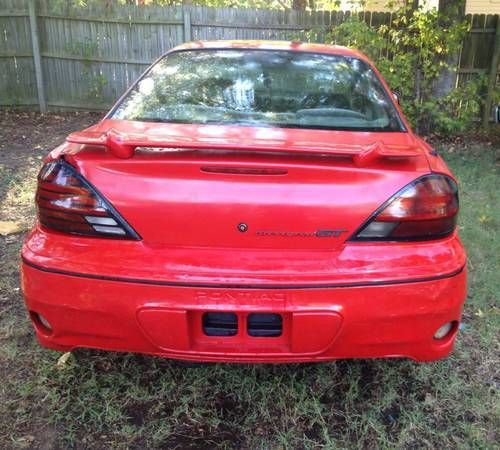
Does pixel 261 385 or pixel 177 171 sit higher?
pixel 177 171

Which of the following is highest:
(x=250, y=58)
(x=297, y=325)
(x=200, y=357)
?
(x=250, y=58)

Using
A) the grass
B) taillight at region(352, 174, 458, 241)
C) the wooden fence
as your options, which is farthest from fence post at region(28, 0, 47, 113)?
taillight at region(352, 174, 458, 241)

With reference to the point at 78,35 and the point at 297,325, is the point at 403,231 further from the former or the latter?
the point at 78,35

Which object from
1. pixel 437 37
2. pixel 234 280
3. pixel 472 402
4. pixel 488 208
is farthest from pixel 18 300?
pixel 437 37

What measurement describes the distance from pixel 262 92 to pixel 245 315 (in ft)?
4.37

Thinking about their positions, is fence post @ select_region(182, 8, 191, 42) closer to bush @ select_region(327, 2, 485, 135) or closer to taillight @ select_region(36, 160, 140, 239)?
bush @ select_region(327, 2, 485, 135)

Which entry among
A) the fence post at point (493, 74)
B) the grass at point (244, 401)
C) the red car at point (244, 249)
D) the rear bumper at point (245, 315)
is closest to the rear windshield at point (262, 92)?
the red car at point (244, 249)

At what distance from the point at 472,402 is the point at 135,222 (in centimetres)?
169

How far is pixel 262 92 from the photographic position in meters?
2.75

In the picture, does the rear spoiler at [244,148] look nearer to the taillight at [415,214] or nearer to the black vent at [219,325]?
the taillight at [415,214]

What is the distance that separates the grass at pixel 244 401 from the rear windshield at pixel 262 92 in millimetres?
1198

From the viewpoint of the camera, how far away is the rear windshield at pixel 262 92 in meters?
2.49

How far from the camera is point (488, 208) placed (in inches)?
191

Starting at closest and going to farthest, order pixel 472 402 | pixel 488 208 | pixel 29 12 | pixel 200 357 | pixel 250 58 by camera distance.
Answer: pixel 200 357, pixel 472 402, pixel 250 58, pixel 488 208, pixel 29 12
